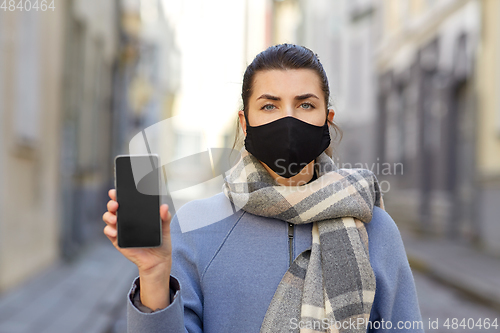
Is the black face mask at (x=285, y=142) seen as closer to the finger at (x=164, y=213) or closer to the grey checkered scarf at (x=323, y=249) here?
the grey checkered scarf at (x=323, y=249)

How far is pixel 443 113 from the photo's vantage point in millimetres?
13219

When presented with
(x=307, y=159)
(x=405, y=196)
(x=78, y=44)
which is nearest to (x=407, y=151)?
(x=405, y=196)

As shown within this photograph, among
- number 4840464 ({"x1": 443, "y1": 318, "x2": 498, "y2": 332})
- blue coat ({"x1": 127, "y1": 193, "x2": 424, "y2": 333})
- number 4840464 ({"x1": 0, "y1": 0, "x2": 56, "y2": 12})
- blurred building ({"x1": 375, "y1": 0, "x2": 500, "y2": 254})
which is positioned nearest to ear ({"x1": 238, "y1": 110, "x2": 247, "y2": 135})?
blue coat ({"x1": 127, "y1": 193, "x2": 424, "y2": 333})

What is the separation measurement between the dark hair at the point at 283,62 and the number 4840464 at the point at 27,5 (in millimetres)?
5162

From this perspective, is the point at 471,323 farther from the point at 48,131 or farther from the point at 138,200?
the point at 48,131

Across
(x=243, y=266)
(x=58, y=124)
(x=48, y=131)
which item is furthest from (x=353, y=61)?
(x=243, y=266)

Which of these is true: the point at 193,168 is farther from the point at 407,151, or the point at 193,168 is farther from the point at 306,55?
the point at 407,151

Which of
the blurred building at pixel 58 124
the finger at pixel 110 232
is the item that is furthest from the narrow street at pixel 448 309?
the finger at pixel 110 232

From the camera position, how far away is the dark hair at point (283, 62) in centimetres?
155

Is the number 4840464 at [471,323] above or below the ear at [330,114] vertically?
below

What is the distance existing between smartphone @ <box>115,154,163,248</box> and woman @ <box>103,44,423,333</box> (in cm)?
16

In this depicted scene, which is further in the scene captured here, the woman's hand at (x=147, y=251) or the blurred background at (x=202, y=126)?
the blurred background at (x=202, y=126)

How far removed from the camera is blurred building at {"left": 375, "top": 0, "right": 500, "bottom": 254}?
1057cm

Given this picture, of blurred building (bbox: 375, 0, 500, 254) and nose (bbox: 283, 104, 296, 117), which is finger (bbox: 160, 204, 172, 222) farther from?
blurred building (bbox: 375, 0, 500, 254)
